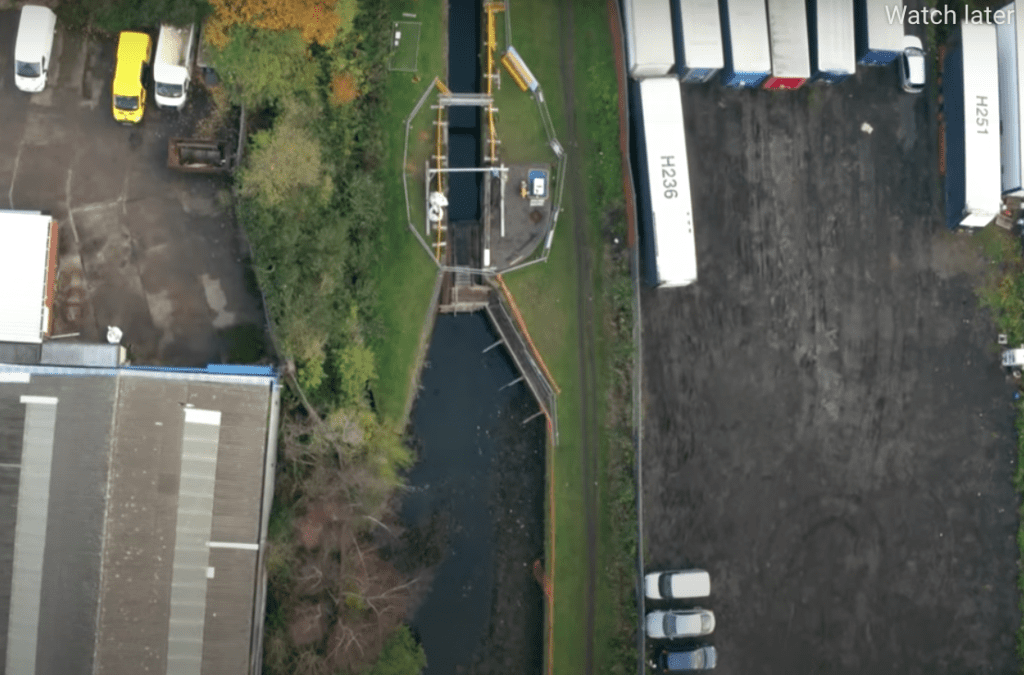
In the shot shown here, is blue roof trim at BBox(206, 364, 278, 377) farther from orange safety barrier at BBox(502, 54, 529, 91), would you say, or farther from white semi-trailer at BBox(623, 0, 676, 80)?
white semi-trailer at BBox(623, 0, 676, 80)

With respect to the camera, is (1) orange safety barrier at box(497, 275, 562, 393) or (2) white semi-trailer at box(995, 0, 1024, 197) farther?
(2) white semi-trailer at box(995, 0, 1024, 197)

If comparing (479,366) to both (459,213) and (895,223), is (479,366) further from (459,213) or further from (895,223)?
(895,223)

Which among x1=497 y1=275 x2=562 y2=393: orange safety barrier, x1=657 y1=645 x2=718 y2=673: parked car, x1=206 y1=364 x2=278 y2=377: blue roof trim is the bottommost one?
x1=657 y1=645 x2=718 y2=673: parked car

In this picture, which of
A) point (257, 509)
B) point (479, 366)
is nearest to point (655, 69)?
point (479, 366)

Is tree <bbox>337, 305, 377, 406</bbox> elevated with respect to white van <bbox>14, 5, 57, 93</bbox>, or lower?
lower

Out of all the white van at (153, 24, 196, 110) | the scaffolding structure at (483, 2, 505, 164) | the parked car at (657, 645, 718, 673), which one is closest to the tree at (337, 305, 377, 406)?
the scaffolding structure at (483, 2, 505, 164)

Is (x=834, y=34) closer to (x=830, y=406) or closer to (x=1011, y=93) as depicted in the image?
(x=1011, y=93)

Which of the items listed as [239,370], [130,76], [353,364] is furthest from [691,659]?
[130,76]
